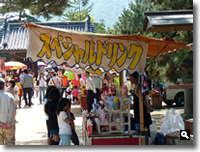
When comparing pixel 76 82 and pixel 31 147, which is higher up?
pixel 76 82

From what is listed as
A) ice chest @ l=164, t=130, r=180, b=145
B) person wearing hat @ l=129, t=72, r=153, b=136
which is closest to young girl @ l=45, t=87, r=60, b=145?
person wearing hat @ l=129, t=72, r=153, b=136

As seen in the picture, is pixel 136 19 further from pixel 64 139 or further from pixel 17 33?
pixel 17 33

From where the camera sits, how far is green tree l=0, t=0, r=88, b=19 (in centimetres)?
877

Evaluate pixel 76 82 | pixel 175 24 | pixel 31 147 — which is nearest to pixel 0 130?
pixel 31 147

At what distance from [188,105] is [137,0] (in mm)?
7370

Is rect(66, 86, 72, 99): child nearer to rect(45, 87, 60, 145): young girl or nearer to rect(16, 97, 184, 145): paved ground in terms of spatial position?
rect(16, 97, 184, 145): paved ground

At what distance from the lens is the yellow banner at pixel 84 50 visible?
5434 millimetres

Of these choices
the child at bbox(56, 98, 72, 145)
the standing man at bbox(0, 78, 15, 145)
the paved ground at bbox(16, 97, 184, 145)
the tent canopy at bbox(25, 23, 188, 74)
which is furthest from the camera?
the paved ground at bbox(16, 97, 184, 145)

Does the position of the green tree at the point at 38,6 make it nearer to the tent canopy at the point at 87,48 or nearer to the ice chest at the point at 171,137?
the tent canopy at the point at 87,48

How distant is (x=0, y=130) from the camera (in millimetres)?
5691

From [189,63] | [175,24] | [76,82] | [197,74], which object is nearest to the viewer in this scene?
[175,24]

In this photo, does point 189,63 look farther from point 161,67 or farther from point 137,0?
point 137,0

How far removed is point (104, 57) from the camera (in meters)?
5.79

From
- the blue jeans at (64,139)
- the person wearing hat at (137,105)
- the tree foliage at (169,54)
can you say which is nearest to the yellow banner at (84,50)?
the person wearing hat at (137,105)
